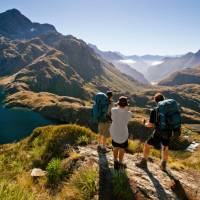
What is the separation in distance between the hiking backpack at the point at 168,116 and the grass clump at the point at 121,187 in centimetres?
279

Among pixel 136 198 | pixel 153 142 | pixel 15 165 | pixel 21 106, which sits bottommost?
pixel 21 106

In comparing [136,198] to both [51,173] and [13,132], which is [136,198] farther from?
[13,132]

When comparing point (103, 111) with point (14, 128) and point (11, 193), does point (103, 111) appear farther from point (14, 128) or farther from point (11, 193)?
point (14, 128)

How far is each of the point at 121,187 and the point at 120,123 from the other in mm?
2785

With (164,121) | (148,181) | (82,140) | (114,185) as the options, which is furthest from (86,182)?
(82,140)

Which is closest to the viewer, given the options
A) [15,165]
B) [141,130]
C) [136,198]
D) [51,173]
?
[136,198]

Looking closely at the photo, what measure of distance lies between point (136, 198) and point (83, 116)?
409 ft

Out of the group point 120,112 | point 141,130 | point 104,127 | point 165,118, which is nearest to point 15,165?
point 104,127

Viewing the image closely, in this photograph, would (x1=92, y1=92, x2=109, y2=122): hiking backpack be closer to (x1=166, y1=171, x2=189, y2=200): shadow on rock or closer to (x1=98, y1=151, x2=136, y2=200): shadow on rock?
(x1=98, y1=151, x2=136, y2=200): shadow on rock

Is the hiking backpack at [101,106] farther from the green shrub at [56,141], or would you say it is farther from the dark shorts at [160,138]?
the dark shorts at [160,138]

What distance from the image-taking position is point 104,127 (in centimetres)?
1426

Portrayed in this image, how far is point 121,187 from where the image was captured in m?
9.77

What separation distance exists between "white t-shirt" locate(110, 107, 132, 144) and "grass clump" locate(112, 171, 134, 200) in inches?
61.4

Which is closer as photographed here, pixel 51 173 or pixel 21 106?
pixel 51 173
